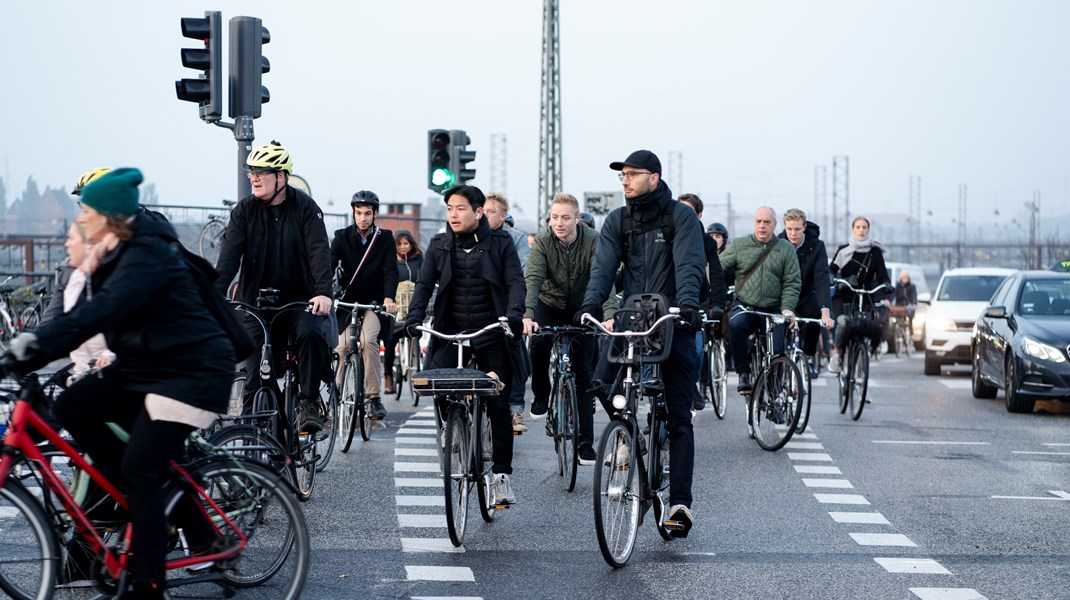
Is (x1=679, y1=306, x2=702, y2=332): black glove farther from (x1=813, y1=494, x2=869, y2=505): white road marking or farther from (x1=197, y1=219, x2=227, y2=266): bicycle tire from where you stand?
(x1=197, y1=219, x2=227, y2=266): bicycle tire

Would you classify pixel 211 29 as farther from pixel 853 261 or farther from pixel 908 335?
pixel 908 335

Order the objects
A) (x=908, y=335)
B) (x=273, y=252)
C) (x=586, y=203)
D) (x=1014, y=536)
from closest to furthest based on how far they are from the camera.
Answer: (x=1014, y=536) → (x=273, y=252) → (x=586, y=203) → (x=908, y=335)

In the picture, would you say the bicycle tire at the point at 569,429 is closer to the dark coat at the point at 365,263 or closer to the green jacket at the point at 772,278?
the dark coat at the point at 365,263

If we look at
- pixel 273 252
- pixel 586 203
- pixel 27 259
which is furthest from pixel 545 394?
pixel 27 259

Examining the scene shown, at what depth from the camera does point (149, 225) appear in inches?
220

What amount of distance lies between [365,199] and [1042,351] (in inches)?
283

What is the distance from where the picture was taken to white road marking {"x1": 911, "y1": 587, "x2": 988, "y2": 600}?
6.84 meters

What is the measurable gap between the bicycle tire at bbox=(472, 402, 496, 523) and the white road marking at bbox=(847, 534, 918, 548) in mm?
1973

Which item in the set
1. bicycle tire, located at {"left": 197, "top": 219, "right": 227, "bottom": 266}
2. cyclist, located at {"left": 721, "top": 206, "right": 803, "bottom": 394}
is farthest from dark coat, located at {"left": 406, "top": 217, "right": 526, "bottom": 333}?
bicycle tire, located at {"left": 197, "top": 219, "right": 227, "bottom": 266}

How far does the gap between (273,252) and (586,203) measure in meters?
19.7

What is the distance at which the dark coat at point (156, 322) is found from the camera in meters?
5.39

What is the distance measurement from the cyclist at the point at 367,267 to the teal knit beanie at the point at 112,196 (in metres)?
6.82

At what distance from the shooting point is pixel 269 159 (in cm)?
903

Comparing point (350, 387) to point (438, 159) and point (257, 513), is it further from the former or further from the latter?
point (438, 159)
